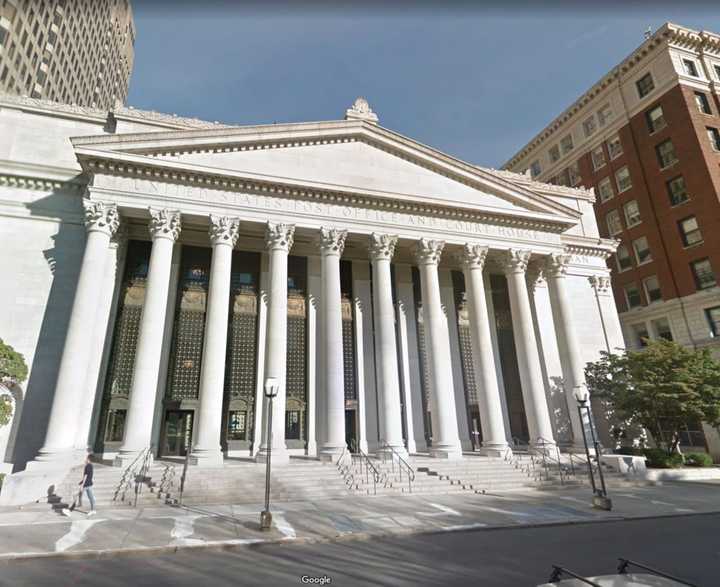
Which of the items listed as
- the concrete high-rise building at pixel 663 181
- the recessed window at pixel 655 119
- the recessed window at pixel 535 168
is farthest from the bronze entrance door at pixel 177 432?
the recessed window at pixel 535 168

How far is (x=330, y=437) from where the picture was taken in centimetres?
1956

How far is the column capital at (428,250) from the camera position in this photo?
2423 centimetres

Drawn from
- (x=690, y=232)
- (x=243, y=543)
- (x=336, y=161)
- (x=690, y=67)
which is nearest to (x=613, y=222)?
(x=690, y=232)

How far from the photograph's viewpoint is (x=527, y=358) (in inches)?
946

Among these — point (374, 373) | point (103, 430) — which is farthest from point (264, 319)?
point (103, 430)

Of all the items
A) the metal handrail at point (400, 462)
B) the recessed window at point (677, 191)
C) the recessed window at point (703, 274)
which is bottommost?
the metal handrail at point (400, 462)

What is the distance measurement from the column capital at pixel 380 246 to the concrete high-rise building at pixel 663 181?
17.9 metres

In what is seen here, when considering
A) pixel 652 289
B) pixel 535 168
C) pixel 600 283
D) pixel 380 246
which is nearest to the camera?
pixel 380 246

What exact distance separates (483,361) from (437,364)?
2784mm

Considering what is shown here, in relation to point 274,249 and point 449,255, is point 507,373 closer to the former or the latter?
Answer: point 449,255

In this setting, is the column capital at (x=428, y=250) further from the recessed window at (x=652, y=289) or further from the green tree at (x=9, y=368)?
the recessed window at (x=652, y=289)

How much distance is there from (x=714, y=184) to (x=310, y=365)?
118ft

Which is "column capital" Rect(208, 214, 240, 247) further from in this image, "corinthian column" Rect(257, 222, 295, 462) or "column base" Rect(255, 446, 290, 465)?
"column base" Rect(255, 446, 290, 465)

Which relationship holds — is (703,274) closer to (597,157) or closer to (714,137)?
(714,137)
